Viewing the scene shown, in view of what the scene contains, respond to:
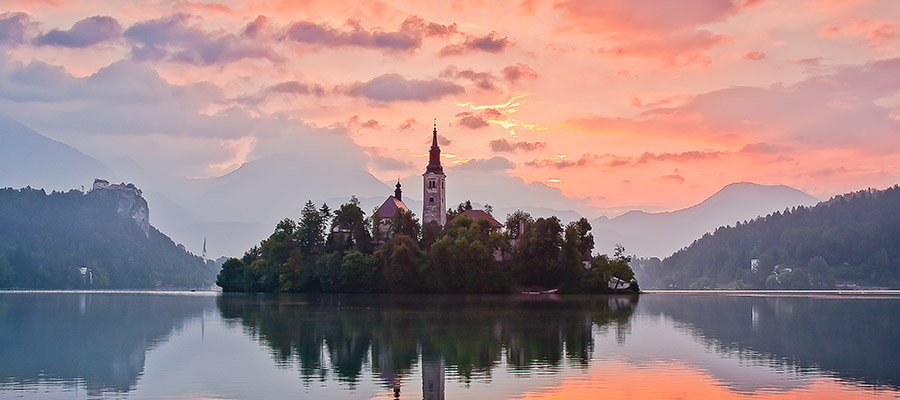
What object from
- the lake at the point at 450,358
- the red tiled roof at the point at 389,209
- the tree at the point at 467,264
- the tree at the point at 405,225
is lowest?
the lake at the point at 450,358

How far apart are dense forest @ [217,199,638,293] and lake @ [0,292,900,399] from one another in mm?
71981

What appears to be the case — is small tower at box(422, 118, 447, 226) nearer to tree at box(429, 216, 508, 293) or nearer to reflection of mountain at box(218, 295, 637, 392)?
tree at box(429, 216, 508, 293)

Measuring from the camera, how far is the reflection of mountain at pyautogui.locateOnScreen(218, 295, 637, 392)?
4016 centimetres

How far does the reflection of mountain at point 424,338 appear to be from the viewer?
40.2 metres

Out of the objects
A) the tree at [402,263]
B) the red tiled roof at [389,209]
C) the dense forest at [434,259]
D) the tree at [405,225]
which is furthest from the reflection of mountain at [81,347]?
the red tiled roof at [389,209]

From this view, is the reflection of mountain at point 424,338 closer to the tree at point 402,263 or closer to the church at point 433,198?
the tree at point 402,263

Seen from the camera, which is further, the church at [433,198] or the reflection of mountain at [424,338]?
the church at [433,198]

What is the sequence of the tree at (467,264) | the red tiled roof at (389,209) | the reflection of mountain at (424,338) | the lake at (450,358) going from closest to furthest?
1. the lake at (450,358)
2. the reflection of mountain at (424,338)
3. the tree at (467,264)
4. the red tiled roof at (389,209)

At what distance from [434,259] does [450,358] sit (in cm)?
10033

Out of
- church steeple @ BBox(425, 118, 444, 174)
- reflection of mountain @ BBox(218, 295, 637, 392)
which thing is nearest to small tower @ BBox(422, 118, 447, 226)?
church steeple @ BBox(425, 118, 444, 174)

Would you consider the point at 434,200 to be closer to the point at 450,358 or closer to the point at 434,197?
the point at 434,197

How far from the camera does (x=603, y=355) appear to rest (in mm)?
44062

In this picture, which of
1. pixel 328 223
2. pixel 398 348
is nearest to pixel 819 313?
pixel 398 348

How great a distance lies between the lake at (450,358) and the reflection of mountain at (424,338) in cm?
11
